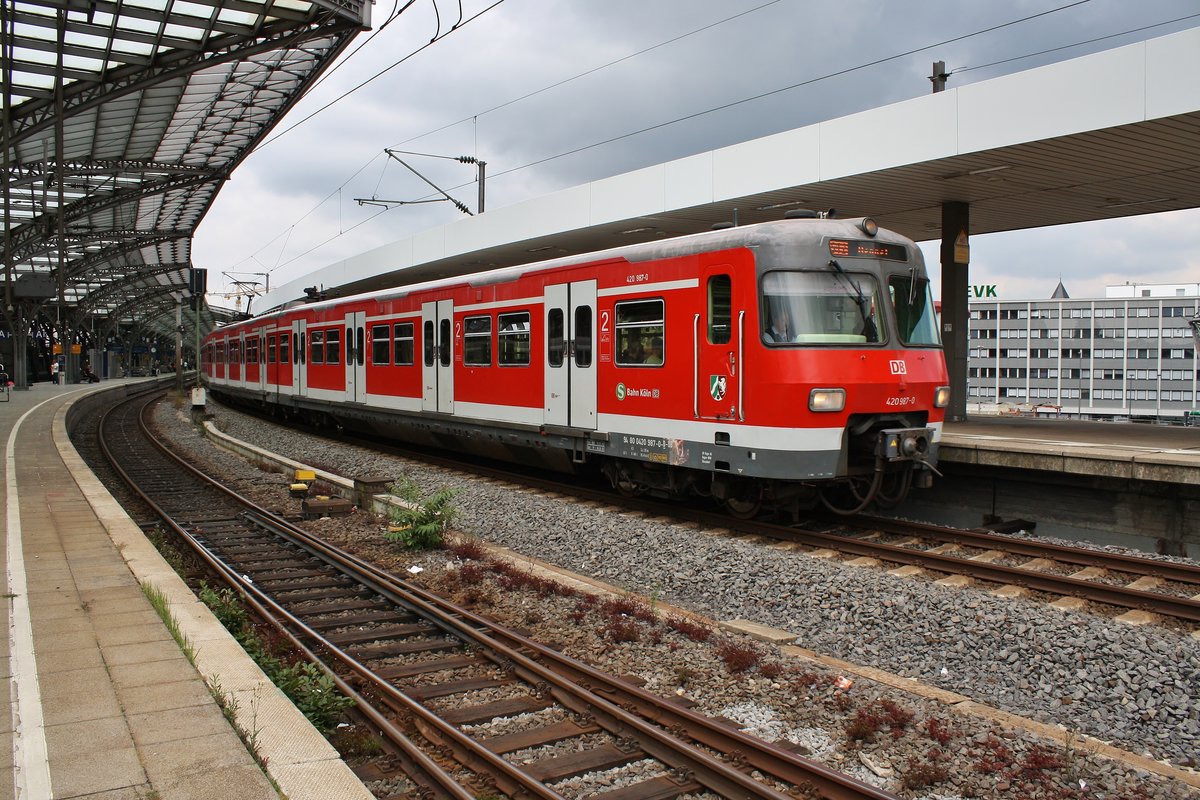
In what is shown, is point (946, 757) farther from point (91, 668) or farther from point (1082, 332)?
point (1082, 332)

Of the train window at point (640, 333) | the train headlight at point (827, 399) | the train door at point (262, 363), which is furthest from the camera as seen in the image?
the train door at point (262, 363)

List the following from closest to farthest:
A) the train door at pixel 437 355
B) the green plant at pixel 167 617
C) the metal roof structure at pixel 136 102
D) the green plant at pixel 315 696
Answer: the green plant at pixel 315 696 < the green plant at pixel 167 617 < the metal roof structure at pixel 136 102 < the train door at pixel 437 355

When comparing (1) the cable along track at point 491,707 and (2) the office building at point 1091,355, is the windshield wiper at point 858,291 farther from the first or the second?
(2) the office building at point 1091,355

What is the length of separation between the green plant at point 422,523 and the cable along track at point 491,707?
3.09 ft

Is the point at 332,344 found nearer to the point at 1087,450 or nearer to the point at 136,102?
the point at 136,102

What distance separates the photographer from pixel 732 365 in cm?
967

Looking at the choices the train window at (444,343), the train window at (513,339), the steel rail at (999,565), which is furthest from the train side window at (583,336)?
the train window at (444,343)

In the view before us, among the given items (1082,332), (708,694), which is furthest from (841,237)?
(1082,332)

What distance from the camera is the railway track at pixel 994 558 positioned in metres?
7.43

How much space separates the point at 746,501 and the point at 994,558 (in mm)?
2783

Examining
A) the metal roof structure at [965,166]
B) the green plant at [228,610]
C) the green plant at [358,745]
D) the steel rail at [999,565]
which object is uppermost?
the metal roof structure at [965,166]

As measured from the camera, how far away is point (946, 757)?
15.4ft

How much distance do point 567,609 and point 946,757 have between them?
3.53 metres

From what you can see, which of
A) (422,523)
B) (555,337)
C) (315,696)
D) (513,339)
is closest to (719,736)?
(315,696)
